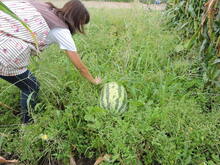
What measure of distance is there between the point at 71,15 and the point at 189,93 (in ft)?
4.32

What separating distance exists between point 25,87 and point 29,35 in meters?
0.52

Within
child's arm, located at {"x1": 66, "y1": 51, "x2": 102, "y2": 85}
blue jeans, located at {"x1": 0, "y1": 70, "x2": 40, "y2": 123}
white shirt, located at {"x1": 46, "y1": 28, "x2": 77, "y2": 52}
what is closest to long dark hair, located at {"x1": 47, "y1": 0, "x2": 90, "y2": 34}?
white shirt, located at {"x1": 46, "y1": 28, "x2": 77, "y2": 52}

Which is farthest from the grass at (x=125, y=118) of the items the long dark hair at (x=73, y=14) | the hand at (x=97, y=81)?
the long dark hair at (x=73, y=14)

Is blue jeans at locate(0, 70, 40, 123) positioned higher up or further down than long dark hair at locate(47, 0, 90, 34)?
further down

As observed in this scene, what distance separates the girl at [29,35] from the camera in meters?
1.90

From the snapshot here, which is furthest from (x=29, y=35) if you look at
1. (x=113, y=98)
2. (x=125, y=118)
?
(x=125, y=118)

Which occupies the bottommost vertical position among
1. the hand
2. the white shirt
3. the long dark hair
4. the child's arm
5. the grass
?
the grass

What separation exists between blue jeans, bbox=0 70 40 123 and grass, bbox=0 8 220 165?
0.25 ft

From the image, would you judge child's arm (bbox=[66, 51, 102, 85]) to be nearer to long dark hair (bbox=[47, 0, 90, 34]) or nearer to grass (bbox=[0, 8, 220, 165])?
grass (bbox=[0, 8, 220, 165])

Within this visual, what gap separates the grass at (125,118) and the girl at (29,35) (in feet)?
0.54

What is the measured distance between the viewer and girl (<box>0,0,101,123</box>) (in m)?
1.90

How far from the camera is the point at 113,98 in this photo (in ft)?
6.73

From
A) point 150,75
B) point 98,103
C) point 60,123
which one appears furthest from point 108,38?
point 60,123

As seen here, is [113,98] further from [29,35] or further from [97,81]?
[29,35]
